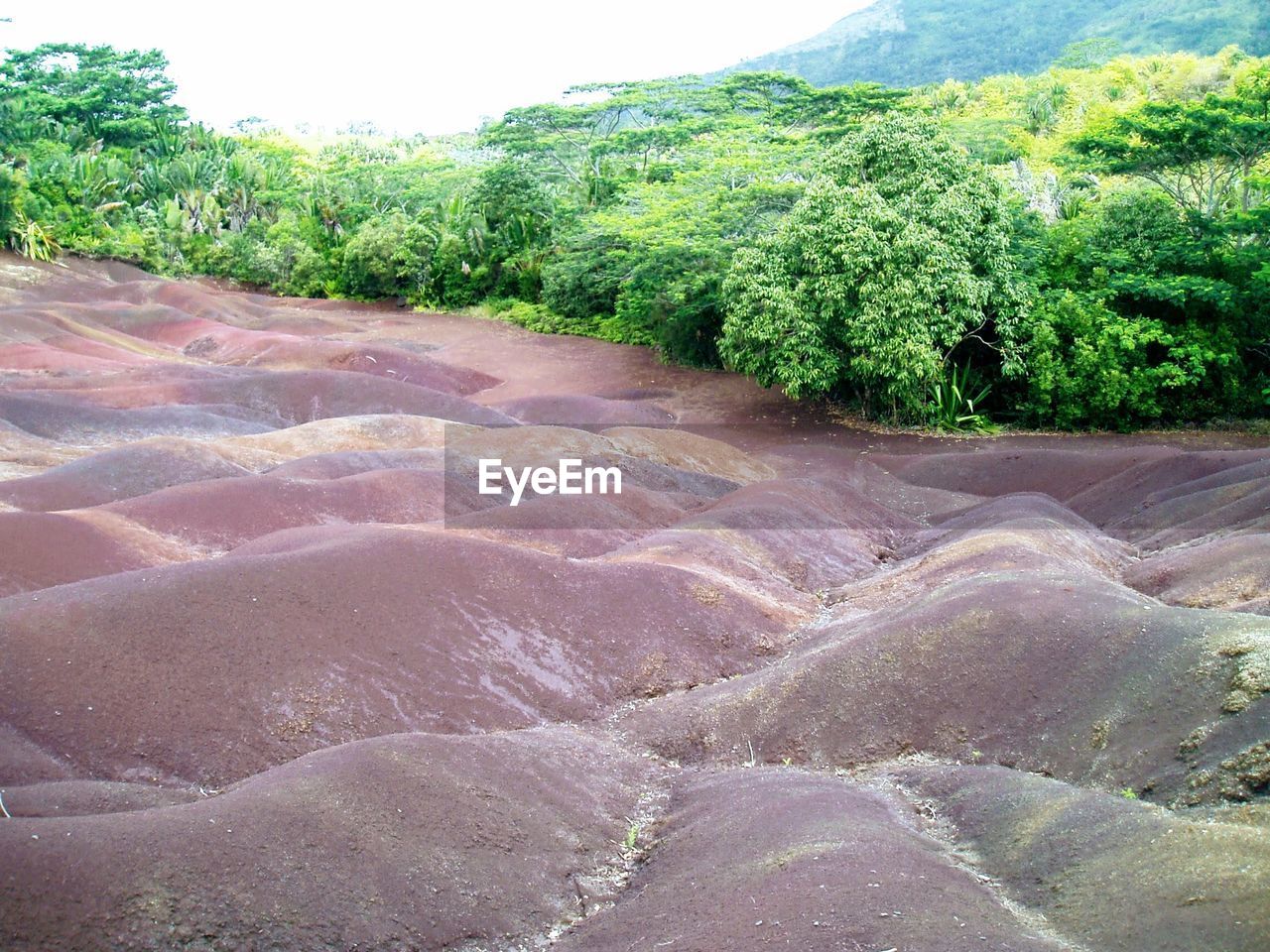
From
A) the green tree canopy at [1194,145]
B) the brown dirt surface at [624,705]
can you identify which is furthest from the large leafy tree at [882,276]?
the brown dirt surface at [624,705]

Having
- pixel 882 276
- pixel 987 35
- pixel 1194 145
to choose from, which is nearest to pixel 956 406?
pixel 882 276

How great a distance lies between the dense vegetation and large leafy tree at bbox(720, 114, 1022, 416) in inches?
2.4

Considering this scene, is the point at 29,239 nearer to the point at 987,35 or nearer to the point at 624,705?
the point at 624,705

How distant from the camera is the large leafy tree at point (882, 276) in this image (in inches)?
948

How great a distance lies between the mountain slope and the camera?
289 ft

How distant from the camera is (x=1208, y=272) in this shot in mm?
25453

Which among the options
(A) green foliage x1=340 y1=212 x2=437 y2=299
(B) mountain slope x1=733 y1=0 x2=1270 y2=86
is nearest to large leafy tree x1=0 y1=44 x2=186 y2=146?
(A) green foliage x1=340 y1=212 x2=437 y2=299

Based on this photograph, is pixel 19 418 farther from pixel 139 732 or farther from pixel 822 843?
pixel 822 843

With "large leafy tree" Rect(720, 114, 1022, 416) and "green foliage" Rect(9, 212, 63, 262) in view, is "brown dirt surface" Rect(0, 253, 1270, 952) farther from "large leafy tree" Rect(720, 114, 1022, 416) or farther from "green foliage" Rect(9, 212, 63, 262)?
"green foliage" Rect(9, 212, 63, 262)

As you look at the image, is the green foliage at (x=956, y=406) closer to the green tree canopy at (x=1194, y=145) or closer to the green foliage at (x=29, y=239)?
the green tree canopy at (x=1194, y=145)

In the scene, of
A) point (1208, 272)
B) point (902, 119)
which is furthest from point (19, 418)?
point (1208, 272)

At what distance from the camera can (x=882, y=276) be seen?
24109 millimetres

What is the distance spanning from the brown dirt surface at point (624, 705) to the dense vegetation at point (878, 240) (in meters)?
3.96

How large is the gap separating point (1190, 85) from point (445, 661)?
47.4 meters
